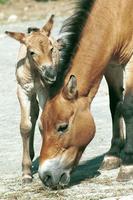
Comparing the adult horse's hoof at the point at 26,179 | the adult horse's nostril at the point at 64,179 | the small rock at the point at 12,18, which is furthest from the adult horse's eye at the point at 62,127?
the small rock at the point at 12,18

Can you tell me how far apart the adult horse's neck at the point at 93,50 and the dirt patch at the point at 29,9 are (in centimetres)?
1519

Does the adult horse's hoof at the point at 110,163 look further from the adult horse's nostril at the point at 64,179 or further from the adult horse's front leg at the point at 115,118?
the adult horse's nostril at the point at 64,179

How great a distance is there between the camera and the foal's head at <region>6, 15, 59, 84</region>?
8.43m

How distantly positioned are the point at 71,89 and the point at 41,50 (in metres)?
0.96

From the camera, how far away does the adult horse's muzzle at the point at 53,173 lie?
7719mm

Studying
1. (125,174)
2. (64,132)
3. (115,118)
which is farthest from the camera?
(115,118)

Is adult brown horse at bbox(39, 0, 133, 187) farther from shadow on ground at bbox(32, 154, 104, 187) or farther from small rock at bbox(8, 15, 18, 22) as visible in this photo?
small rock at bbox(8, 15, 18, 22)

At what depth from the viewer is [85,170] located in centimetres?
898

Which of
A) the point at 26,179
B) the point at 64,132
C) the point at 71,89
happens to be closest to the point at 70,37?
the point at 71,89

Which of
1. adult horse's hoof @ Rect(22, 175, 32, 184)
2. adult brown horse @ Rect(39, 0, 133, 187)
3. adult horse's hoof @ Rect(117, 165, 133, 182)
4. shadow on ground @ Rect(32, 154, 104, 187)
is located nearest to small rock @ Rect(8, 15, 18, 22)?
shadow on ground @ Rect(32, 154, 104, 187)

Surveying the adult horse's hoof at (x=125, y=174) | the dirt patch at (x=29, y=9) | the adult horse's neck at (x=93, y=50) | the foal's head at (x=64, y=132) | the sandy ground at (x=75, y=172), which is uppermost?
the adult horse's neck at (x=93, y=50)

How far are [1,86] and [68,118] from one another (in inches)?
263

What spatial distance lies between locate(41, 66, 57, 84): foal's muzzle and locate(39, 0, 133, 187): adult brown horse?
129 millimetres

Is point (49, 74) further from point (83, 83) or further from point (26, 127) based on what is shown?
point (26, 127)
